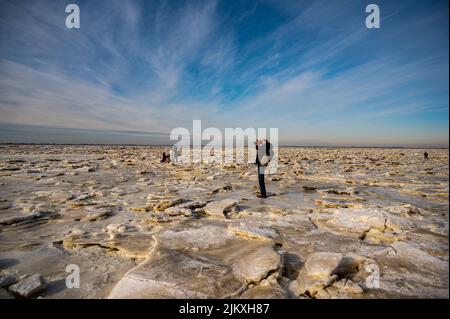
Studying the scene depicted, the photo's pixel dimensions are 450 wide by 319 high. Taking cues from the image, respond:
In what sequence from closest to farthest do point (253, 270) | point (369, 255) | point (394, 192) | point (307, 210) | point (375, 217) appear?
1. point (253, 270)
2. point (369, 255)
3. point (375, 217)
4. point (307, 210)
5. point (394, 192)

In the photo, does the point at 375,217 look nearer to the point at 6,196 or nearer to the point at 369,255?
the point at 369,255

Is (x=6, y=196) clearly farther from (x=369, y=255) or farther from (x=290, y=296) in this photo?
(x=369, y=255)

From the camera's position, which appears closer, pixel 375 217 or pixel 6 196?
pixel 375 217

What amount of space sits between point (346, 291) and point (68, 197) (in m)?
6.41

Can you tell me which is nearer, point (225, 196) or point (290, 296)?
point (290, 296)

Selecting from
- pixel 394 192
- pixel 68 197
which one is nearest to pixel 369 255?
pixel 394 192

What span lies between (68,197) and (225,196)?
13.4ft
